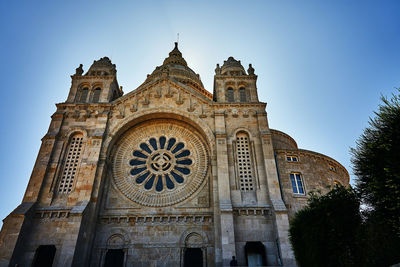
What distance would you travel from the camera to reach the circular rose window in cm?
2264

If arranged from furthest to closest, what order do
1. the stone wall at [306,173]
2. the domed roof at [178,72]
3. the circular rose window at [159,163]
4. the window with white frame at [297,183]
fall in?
1. the domed roof at [178,72]
2. the circular rose window at [159,163]
3. the window with white frame at [297,183]
4. the stone wall at [306,173]

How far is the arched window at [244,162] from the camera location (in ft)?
71.0

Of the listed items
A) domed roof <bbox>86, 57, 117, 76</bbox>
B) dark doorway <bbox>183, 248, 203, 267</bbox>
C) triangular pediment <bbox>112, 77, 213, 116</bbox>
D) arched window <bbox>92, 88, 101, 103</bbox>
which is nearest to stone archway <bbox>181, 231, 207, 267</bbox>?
dark doorway <bbox>183, 248, 203, 267</bbox>

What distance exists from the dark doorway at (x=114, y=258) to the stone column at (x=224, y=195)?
734 cm

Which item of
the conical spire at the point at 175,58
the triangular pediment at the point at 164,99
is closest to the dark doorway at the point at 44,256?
the triangular pediment at the point at 164,99

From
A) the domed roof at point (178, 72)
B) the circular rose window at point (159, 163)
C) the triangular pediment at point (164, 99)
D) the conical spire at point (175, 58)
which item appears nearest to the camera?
the circular rose window at point (159, 163)

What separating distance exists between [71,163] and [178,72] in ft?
71.5

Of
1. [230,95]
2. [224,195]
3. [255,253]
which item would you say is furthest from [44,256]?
[230,95]

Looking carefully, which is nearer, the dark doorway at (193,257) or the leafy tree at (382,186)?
the leafy tree at (382,186)

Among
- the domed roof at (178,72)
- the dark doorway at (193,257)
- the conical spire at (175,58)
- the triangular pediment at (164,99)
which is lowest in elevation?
the dark doorway at (193,257)

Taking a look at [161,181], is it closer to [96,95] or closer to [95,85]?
[96,95]

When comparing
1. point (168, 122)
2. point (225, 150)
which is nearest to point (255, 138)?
point (225, 150)

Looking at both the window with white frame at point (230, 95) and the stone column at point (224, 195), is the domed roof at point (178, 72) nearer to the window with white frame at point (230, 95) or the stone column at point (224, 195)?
the window with white frame at point (230, 95)

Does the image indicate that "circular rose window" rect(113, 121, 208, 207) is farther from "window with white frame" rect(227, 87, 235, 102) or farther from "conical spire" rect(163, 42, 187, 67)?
"conical spire" rect(163, 42, 187, 67)
